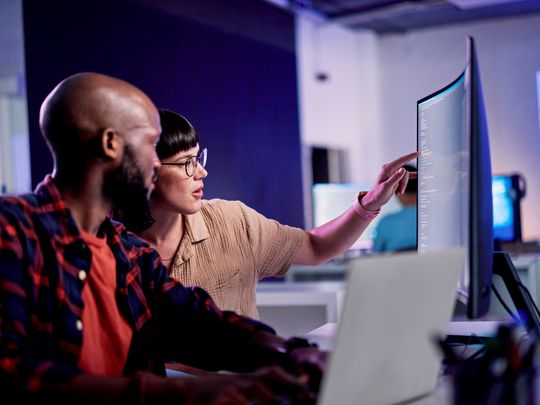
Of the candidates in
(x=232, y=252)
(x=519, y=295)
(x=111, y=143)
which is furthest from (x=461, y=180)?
(x=232, y=252)

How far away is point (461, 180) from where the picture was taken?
1.44 meters

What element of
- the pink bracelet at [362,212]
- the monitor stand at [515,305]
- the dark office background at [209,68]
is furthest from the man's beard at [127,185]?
the dark office background at [209,68]

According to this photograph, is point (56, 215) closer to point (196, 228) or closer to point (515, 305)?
point (196, 228)

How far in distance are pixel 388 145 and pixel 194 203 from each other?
6.71 m

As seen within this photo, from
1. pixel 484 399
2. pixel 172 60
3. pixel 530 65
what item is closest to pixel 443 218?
pixel 484 399

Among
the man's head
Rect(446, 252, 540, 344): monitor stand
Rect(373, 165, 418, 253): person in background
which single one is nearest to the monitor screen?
Rect(373, 165, 418, 253): person in background

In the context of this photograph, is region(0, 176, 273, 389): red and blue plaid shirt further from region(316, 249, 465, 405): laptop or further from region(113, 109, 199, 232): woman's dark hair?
region(113, 109, 199, 232): woman's dark hair

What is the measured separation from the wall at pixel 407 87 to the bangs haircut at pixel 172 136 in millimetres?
5330

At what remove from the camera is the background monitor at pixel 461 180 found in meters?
1.31

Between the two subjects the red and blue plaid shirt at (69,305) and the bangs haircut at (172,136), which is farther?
the bangs haircut at (172,136)

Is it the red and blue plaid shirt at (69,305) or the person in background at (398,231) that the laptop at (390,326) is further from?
the person in background at (398,231)

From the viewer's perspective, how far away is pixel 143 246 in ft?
5.04

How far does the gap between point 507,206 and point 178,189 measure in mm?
3316

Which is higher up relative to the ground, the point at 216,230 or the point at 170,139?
the point at 170,139
